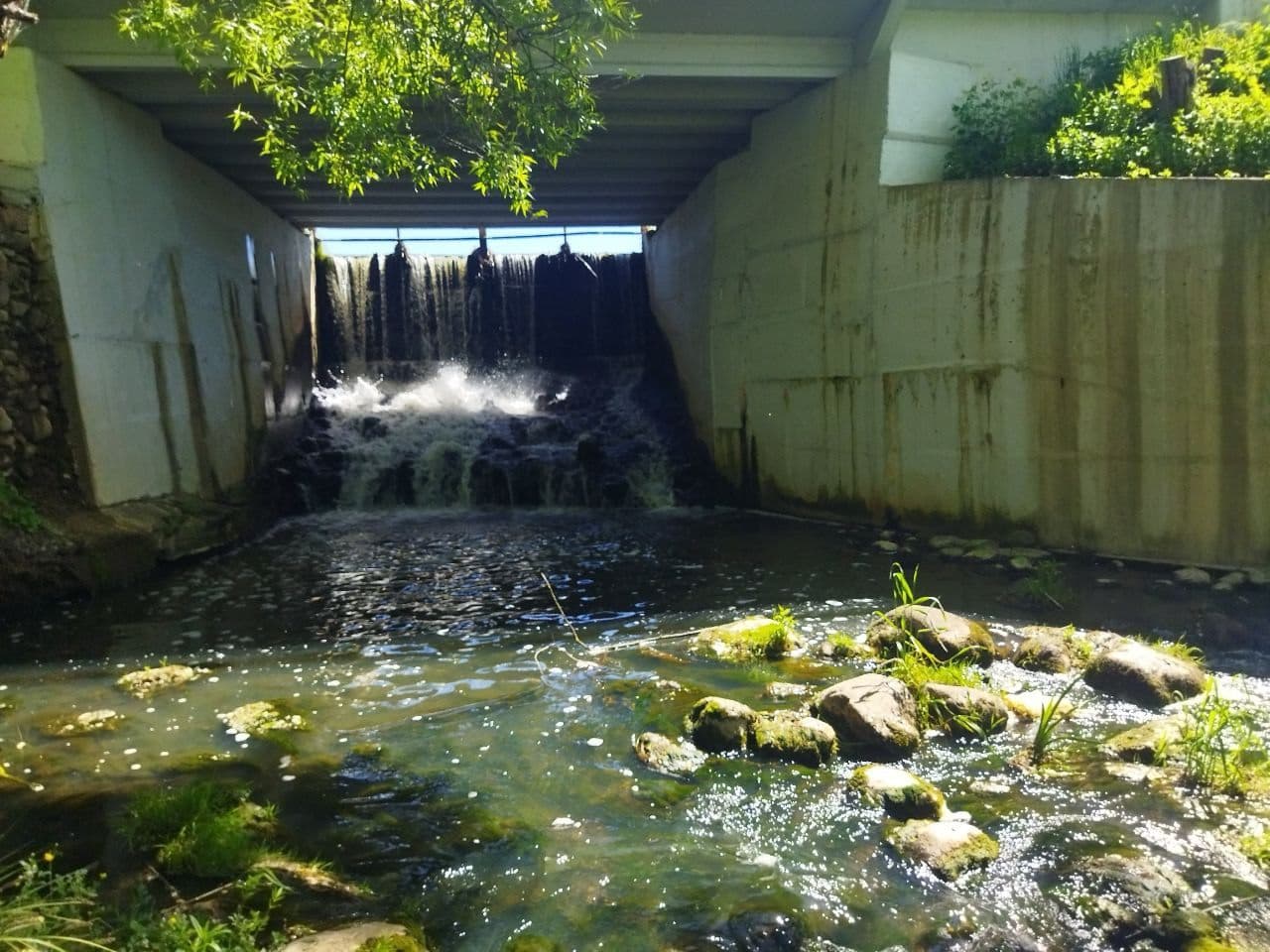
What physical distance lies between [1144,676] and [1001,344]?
15.7ft

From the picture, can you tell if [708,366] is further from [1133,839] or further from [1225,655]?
[1133,839]

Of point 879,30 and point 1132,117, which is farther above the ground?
point 879,30

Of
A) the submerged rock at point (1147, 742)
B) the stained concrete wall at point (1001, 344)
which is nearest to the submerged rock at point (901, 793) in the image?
the submerged rock at point (1147, 742)

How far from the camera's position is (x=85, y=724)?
536 cm

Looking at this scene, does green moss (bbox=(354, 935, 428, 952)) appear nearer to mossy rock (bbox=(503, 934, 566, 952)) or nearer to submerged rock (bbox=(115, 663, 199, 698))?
mossy rock (bbox=(503, 934, 566, 952))

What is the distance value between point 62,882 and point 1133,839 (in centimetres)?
447

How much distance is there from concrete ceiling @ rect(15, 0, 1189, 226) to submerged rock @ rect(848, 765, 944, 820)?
624 cm

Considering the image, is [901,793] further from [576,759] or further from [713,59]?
[713,59]

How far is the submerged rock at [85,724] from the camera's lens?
525cm

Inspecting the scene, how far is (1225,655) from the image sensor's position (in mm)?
6180

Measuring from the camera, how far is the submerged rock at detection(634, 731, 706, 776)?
4.64 meters

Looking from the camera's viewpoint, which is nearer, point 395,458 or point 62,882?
point 62,882

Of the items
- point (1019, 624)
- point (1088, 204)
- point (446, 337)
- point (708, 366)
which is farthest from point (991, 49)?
point (446, 337)

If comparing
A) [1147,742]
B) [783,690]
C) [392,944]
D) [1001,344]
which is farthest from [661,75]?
[392,944]
